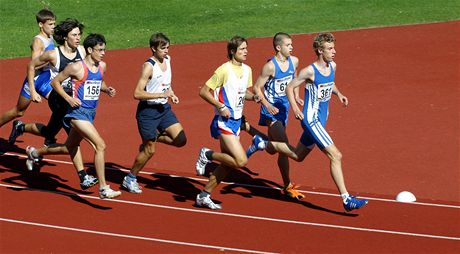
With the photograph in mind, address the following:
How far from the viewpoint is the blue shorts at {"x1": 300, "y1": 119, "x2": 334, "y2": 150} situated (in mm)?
12938

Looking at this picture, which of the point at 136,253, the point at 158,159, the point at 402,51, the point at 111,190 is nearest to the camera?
the point at 136,253

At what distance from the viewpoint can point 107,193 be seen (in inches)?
513

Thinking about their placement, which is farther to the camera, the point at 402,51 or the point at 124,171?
the point at 402,51

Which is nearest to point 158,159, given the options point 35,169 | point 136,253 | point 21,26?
point 35,169

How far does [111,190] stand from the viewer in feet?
43.0

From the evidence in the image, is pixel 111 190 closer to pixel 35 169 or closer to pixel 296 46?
pixel 35 169

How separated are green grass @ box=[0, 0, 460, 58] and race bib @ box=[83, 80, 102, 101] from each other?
10.7 meters

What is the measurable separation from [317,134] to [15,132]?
197 inches

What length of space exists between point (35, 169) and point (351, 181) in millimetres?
4473

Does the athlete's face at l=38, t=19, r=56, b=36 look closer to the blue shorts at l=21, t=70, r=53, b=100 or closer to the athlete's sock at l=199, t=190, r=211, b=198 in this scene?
the blue shorts at l=21, t=70, r=53, b=100

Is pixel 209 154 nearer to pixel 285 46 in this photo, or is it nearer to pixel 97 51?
pixel 285 46

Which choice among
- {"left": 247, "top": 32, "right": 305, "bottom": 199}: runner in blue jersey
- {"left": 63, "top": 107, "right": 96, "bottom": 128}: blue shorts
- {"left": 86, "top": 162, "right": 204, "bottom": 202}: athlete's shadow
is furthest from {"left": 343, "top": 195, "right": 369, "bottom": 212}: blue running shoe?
{"left": 63, "top": 107, "right": 96, "bottom": 128}: blue shorts

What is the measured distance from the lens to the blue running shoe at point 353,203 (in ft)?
41.3

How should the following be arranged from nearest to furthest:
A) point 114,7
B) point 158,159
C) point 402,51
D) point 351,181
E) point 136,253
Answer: point 136,253 < point 351,181 < point 158,159 < point 402,51 < point 114,7
